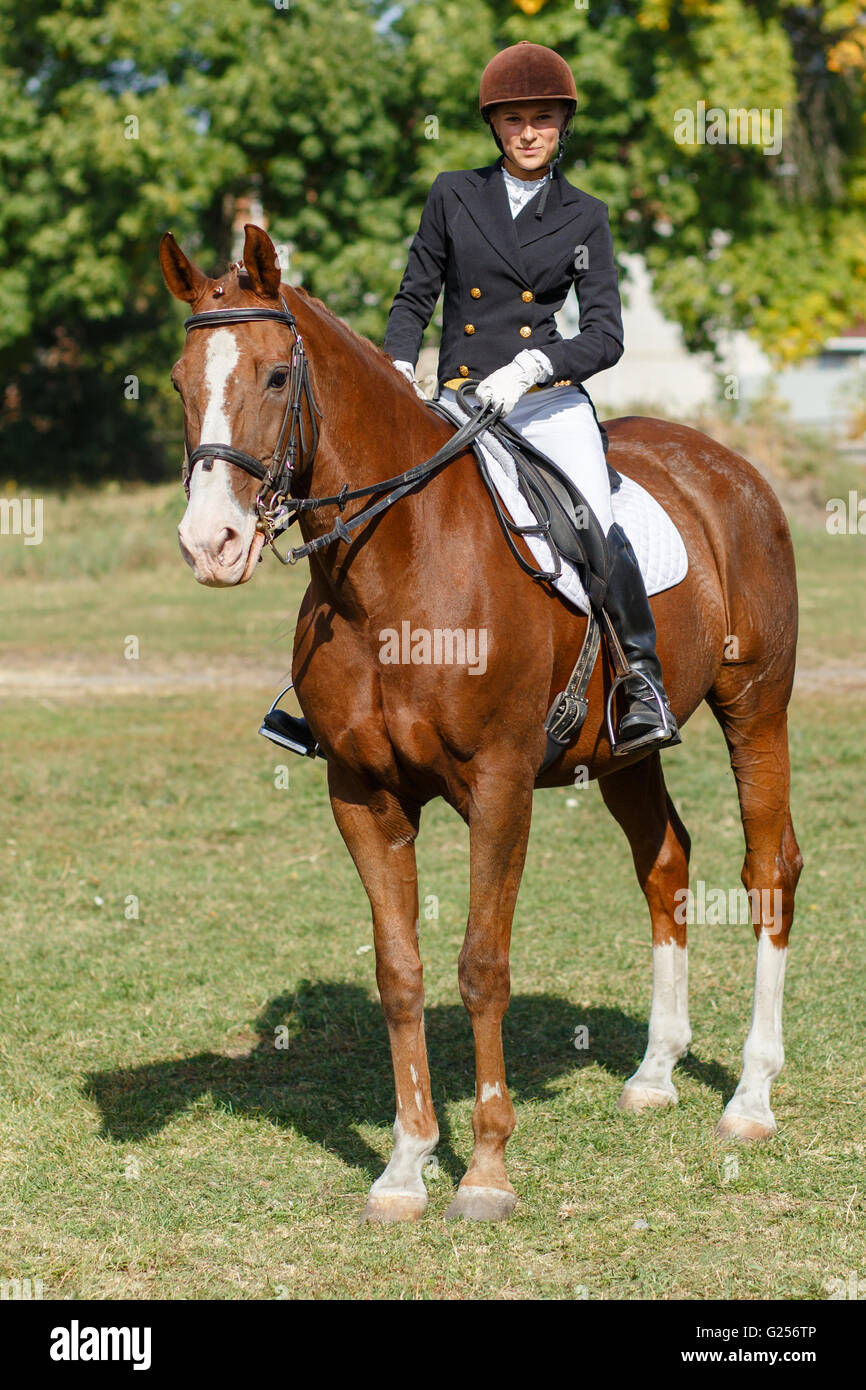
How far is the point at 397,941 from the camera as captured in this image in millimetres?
4844

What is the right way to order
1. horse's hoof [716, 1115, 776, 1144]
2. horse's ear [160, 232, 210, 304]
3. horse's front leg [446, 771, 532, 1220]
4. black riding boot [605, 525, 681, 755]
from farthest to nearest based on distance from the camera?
horse's hoof [716, 1115, 776, 1144], black riding boot [605, 525, 681, 755], horse's front leg [446, 771, 532, 1220], horse's ear [160, 232, 210, 304]

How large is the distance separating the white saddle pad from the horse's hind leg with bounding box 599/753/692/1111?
2.74ft

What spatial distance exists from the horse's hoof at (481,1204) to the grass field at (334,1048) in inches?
2.4

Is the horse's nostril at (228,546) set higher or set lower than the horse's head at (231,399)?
lower

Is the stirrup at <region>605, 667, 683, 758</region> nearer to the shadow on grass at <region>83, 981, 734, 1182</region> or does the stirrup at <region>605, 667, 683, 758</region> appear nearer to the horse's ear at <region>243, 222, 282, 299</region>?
the shadow on grass at <region>83, 981, 734, 1182</region>

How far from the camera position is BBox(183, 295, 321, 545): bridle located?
3885mm

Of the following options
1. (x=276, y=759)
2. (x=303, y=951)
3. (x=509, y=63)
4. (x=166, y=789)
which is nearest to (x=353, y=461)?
(x=509, y=63)

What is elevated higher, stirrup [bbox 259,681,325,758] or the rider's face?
the rider's face

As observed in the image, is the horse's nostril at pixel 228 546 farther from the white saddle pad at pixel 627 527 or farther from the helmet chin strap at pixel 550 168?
the helmet chin strap at pixel 550 168

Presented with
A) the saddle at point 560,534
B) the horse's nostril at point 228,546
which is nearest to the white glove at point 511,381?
the saddle at point 560,534

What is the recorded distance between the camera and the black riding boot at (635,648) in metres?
5.09

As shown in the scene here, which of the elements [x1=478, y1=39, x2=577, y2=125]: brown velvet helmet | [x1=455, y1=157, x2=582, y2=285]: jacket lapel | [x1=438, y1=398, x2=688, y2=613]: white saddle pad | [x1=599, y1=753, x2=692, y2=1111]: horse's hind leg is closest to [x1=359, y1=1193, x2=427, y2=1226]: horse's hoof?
[x1=599, y1=753, x2=692, y2=1111]: horse's hind leg

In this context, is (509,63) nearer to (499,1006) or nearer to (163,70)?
(499,1006)

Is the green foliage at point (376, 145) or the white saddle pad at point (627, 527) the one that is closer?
the white saddle pad at point (627, 527)
